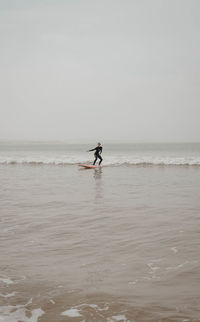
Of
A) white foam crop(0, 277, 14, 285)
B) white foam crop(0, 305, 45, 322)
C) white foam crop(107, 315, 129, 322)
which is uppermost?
white foam crop(0, 277, 14, 285)

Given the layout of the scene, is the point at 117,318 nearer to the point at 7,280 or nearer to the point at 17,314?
the point at 17,314

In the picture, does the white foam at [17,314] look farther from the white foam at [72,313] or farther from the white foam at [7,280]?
the white foam at [7,280]

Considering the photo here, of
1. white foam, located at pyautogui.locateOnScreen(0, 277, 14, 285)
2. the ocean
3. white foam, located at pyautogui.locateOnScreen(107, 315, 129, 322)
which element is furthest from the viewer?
white foam, located at pyautogui.locateOnScreen(0, 277, 14, 285)

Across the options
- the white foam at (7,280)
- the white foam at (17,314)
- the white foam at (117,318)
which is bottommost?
the white foam at (17,314)

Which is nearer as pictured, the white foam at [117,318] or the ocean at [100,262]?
the white foam at [117,318]

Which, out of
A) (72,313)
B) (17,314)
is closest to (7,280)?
(17,314)

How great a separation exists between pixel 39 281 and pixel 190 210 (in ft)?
18.3

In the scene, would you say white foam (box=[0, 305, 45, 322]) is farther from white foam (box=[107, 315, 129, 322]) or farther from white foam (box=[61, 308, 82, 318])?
white foam (box=[107, 315, 129, 322])

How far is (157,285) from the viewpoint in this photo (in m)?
3.89

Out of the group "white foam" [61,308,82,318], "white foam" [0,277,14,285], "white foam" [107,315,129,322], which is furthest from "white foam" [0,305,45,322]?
"white foam" [107,315,129,322]

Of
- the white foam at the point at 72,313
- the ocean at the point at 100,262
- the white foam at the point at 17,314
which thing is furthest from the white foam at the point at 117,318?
the white foam at the point at 17,314

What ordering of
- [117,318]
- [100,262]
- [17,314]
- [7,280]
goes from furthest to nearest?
[100,262] → [7,280] → [17,314] → [117,318]

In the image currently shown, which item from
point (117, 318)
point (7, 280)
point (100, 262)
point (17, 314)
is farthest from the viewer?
point (100, 262)

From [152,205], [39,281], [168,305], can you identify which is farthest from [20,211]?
[168,305]
